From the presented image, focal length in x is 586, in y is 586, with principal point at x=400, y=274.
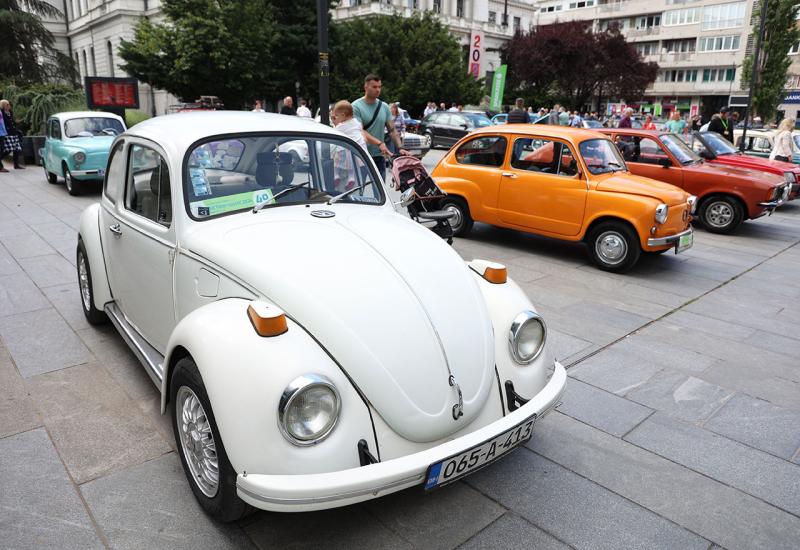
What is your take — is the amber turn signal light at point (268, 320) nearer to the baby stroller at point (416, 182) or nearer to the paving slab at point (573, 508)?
the paving slab at point (573, 508)

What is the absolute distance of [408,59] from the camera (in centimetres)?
4238

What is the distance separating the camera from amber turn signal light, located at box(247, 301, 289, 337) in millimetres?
2473

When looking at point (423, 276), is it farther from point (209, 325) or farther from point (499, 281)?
point (209, 325)

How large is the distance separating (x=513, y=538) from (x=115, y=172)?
12.1 feet

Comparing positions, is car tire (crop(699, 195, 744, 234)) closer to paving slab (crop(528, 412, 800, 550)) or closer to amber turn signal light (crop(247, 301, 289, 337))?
paving slab (crop(528, 412, 800, 550))

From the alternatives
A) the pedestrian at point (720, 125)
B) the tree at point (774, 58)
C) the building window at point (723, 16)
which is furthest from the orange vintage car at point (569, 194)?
the building window at point (723, 16)

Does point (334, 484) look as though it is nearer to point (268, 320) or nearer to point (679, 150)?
point (268, 320)

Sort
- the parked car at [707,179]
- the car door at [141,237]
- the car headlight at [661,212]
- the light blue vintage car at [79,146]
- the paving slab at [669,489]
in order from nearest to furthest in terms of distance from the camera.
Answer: the paving slab at [669,489] → the car door at [141,237] → the car headlight at [661,212] → the parked car at [707,179] → the light blue vintage car at [79,146]

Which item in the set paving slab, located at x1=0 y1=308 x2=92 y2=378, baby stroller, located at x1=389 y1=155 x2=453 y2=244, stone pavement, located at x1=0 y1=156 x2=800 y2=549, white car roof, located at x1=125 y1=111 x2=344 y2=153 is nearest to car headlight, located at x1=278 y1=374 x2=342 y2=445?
stone pavement, located at x1=0 y1=156 x2=800 y2=549

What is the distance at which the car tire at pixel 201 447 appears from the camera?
8.16ft

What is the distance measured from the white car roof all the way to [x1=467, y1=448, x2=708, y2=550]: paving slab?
7.89ft

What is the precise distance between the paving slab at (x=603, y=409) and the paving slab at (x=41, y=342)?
354 cm

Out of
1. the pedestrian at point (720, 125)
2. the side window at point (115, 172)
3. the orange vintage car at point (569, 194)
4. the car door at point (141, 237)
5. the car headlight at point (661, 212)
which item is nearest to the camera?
the car door at point (141, 237)

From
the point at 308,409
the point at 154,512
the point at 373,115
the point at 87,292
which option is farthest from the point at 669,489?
the point at 373,115
